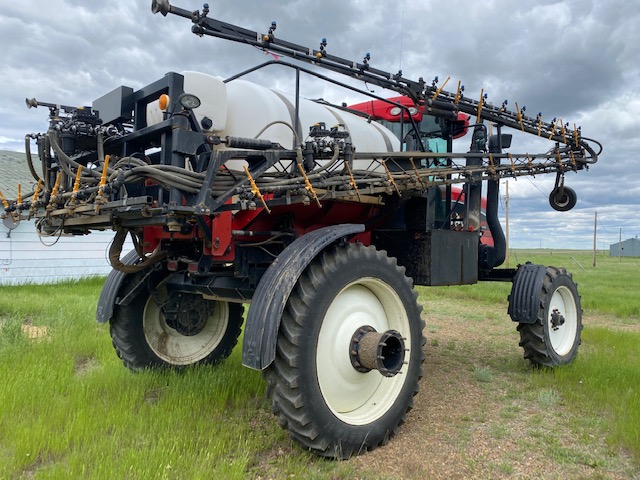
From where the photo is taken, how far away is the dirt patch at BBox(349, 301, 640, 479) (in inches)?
131

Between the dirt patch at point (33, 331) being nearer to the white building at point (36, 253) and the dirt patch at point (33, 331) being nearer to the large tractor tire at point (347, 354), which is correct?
the large tractor tire at point (347, 354)

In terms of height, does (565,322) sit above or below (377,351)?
below

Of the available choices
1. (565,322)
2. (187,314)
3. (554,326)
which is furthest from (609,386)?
(187,314)

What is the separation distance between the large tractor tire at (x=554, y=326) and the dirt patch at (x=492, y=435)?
0.94 feet

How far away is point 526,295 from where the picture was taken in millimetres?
5570

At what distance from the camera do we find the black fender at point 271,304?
3.10 meters

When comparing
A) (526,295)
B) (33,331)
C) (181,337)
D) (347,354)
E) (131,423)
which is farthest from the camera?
(33,331)

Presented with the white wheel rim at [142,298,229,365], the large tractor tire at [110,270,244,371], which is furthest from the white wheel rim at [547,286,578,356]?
the white wheel rim at [142,298,229,365]

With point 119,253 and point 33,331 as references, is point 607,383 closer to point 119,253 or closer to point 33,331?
point 119,253

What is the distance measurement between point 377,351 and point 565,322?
3.78 meters

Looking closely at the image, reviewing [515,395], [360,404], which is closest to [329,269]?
[360,404]

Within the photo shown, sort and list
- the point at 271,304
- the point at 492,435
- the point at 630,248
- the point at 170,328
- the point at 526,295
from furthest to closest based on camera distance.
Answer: the point at 630,248
the point at 526,295
the point at 170,328
the point at 492,435
the point at 271,304

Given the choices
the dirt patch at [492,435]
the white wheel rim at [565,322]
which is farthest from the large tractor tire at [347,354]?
the white wheel rim at [565,322]

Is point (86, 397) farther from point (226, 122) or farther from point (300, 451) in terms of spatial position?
point (226, 122)
